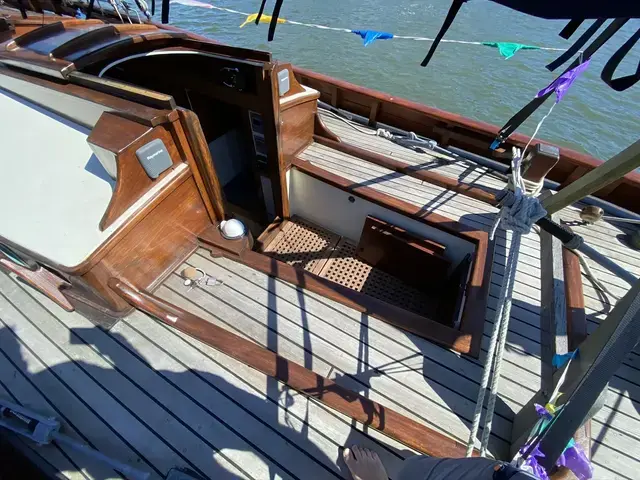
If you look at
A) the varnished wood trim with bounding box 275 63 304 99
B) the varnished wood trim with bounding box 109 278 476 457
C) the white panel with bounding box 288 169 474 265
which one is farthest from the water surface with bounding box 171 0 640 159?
the varnished wood trim with bounding box 109 278 476 457

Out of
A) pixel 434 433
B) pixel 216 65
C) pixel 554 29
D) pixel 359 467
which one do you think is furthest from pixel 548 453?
pixel 554 29

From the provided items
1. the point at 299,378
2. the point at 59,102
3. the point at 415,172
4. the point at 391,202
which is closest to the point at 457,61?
the point at 415,172

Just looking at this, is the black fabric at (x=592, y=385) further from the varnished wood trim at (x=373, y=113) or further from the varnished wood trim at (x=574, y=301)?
the varnished wood trim at (x=373, y=113)

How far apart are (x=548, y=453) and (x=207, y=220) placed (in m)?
2.97

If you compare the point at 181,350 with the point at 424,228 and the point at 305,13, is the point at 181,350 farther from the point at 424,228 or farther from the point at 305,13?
the point at 305,13

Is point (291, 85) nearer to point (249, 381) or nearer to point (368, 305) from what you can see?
point (368, 305)

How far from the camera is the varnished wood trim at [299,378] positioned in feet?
6.83

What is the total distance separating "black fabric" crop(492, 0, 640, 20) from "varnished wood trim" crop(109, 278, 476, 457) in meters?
2.23

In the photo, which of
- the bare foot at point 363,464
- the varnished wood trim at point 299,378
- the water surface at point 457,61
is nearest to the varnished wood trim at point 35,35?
the varnished wood trim at point 299,378

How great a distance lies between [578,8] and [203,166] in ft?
8.12

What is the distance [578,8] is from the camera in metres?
0.92

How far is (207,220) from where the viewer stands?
3.18m

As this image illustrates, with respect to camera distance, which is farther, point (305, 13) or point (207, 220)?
point (305, 13)

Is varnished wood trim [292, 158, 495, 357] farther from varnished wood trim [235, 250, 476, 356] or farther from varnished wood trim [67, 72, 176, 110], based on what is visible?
varnished wood trim [67, 72, 176, 110]
